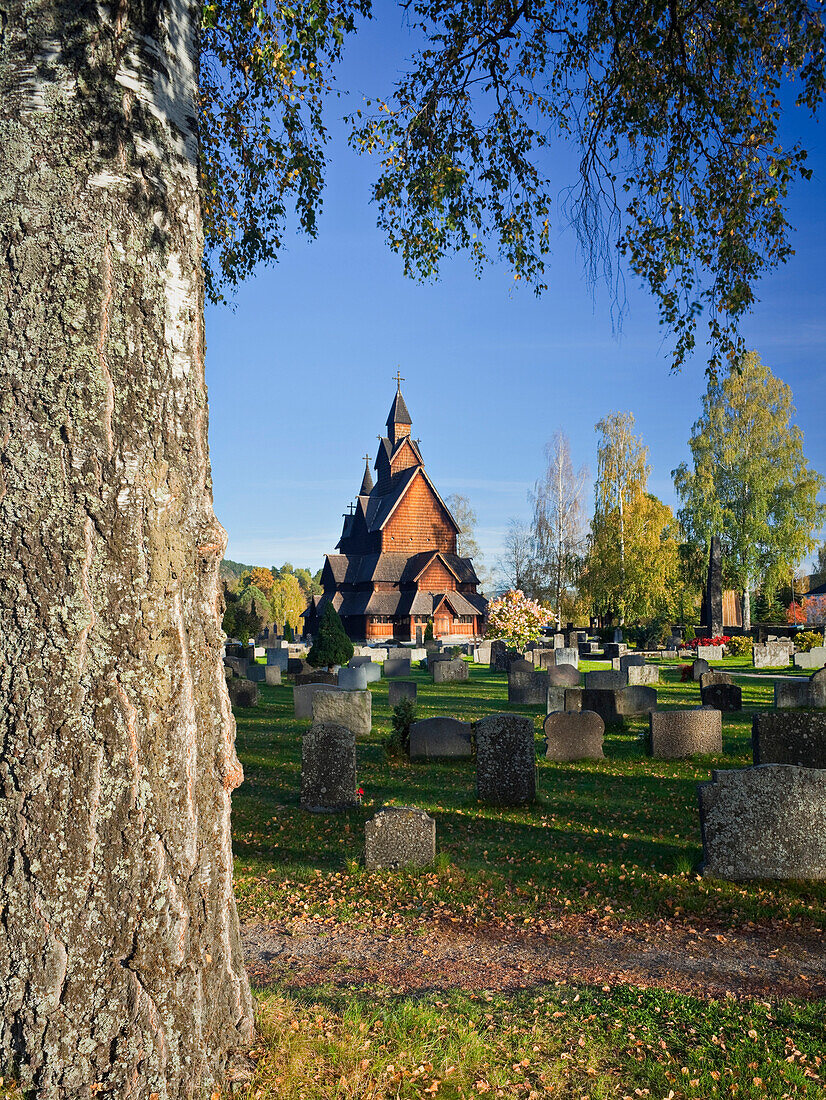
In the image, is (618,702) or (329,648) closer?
(618,702)

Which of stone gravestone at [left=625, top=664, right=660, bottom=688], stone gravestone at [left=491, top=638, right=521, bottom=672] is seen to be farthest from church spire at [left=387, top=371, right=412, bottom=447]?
stone gravestone at [left=625, top=664, right=660, bottom=688]

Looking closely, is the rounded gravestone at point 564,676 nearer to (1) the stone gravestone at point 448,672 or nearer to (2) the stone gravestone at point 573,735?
(1) the stone gravestone at point 448,672

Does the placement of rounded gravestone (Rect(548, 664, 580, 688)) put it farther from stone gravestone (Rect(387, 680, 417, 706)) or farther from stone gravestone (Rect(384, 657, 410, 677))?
stone gravestone (Rect(384, 657, 410, 677))

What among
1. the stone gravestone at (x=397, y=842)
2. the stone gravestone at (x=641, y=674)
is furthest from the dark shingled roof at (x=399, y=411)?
the stone gravestone at (x=397, y=842)

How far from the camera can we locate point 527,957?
4594 millimetres

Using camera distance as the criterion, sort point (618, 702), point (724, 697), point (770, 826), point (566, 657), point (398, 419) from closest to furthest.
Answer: point (770, 826)
point (618, 702)
point (724, 697)
point (566, 657)
point (398, 419)

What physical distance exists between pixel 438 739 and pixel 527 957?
19.6 feet

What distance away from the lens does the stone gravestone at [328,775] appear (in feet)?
26.5

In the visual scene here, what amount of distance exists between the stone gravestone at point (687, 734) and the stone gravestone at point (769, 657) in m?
16.9

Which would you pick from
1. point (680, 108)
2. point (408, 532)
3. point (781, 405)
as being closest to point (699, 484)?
point (781, 405)

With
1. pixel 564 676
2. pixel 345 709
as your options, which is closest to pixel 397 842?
pixel 345 709

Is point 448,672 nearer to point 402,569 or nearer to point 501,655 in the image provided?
point 501,655

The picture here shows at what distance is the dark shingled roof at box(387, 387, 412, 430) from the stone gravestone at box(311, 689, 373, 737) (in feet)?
173

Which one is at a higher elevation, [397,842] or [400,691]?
[400,691]
